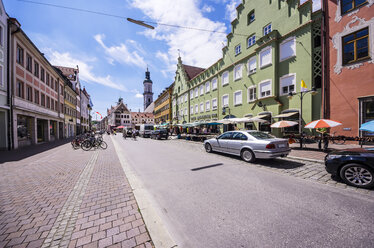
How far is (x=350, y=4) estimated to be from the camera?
10.8m

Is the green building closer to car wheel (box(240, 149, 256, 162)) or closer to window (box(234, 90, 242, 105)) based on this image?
window (box(234, 90, 242, 105))

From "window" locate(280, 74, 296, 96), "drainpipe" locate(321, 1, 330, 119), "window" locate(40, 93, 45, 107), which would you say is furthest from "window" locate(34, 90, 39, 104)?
"drainpipe" locate(321, 1, 330, 119)


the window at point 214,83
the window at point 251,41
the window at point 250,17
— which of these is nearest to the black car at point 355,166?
the window at point 251,41

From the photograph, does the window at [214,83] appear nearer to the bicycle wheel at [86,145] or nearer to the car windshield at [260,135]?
the car windshield at [260,135]

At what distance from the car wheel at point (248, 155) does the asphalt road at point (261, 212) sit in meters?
1.86

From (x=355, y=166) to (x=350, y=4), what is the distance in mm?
13405

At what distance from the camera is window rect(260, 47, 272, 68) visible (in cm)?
1543

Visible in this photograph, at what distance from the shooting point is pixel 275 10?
15.2 meters

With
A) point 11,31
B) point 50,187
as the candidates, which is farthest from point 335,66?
point 11,31

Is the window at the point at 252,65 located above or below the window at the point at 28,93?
above

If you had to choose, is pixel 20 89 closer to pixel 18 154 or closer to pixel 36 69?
pixel 36 69

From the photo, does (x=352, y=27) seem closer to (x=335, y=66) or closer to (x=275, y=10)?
(x=335, y=66)

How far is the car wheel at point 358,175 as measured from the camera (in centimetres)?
399

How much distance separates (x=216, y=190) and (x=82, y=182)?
13.0 feet
